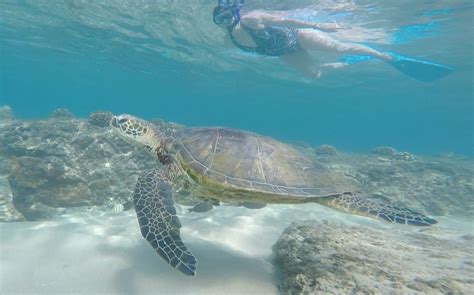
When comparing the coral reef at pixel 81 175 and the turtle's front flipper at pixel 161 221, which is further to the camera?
the coral reef at pixel 81 175

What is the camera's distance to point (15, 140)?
8234 millimetres

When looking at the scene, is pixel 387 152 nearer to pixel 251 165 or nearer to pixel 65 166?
pixel 251 165

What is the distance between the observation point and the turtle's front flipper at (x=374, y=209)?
3902mm

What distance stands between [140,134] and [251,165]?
2166 millimetres

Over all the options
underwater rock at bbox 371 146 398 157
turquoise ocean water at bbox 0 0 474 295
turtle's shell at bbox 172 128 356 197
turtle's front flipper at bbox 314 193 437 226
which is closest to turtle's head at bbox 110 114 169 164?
turtle's shell at bbox 172 128 356 197

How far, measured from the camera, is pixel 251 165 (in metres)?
4.52

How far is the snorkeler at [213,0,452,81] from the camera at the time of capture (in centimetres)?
1245

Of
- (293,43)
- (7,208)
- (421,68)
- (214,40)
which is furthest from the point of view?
(214,40)

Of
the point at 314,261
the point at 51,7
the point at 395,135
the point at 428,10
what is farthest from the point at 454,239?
the point at 395,135

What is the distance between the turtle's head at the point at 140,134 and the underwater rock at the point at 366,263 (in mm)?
2647

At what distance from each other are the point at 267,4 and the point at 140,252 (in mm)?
17142

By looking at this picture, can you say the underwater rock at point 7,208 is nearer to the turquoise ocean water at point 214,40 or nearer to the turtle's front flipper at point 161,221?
the turtle's front flipper at point 161,221

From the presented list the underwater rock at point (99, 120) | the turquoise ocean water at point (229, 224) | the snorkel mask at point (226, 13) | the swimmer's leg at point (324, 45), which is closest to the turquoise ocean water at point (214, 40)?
the turquoise ocean water at point (229, 224)

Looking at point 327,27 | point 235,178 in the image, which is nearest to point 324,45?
point 327,27
